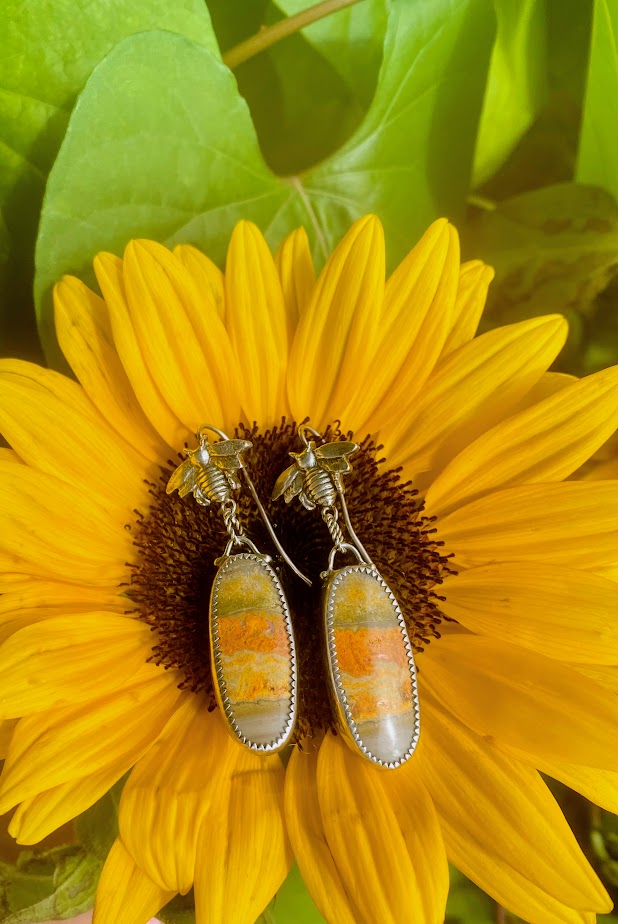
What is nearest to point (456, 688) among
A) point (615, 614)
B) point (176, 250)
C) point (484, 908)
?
point (615, 614)

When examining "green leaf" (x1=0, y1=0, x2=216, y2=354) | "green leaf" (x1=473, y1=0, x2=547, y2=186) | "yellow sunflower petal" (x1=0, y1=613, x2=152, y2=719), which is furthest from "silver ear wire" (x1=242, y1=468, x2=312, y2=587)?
"green leaf" (x1=473, y1=0, x2=547, y2=186)

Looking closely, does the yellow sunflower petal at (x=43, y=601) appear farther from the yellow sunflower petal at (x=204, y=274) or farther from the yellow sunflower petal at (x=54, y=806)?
the yellow sunflower petal at (x=204, y=274)

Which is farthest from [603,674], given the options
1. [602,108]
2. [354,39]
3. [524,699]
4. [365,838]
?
[354,39]

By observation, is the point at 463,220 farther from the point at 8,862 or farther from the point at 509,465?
the point at 8,862

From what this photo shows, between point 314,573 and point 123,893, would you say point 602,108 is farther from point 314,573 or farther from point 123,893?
point 123,893

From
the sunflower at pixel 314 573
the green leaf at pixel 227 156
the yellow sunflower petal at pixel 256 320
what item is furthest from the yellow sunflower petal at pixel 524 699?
the green leaf at pixel 227 156

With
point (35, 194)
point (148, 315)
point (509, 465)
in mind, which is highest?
point (35, 194)

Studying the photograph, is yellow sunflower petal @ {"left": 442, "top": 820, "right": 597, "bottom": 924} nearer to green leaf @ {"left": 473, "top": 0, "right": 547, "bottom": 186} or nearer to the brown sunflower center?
the brown sunflower center
